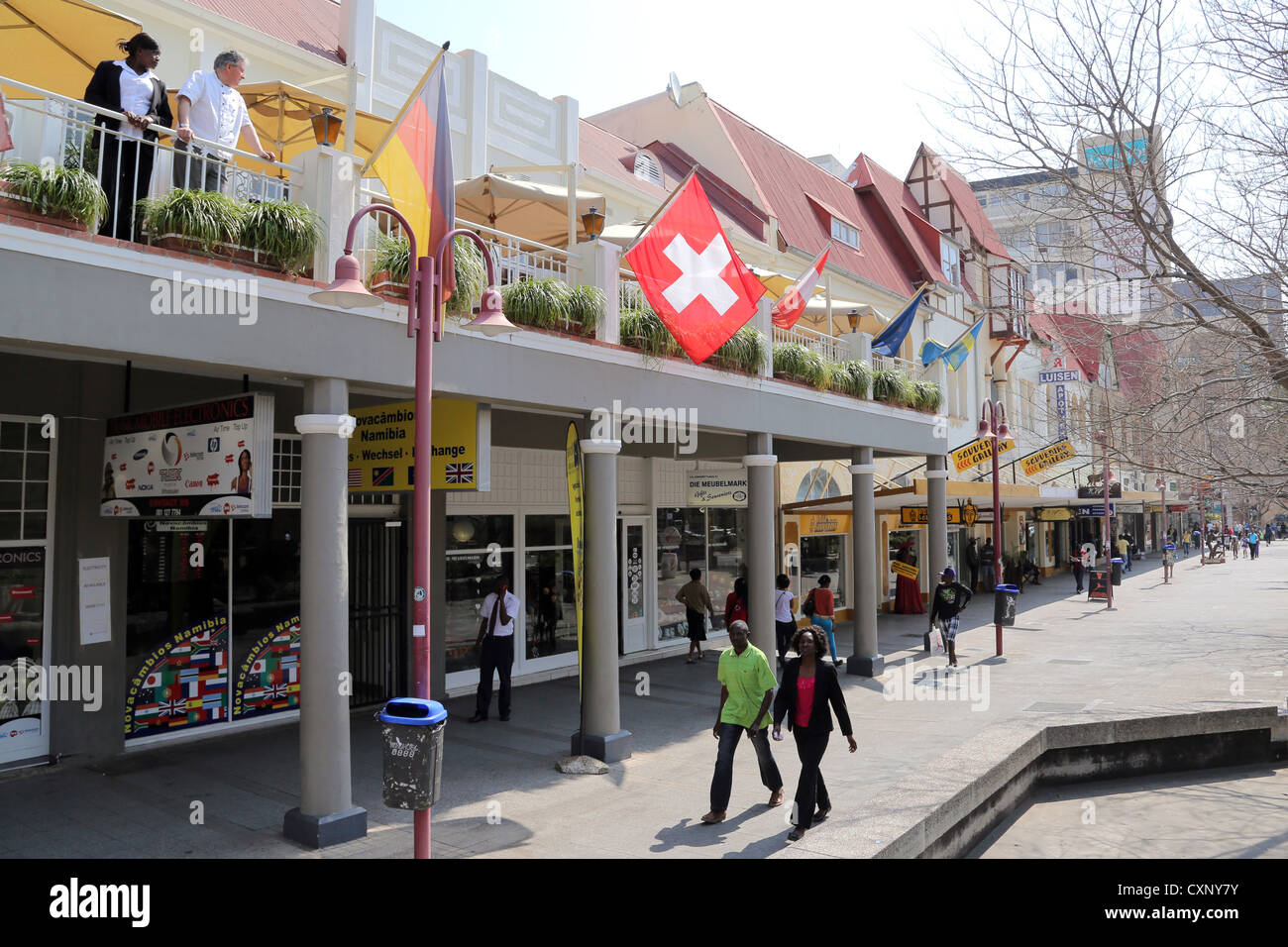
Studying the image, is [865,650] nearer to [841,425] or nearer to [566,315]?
[841,425]

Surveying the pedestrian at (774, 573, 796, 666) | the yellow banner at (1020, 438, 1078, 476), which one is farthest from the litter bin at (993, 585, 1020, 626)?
the pedestrian at (774, 573, 796, 666)

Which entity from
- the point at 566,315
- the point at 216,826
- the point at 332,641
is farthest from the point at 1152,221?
the point at 216,826

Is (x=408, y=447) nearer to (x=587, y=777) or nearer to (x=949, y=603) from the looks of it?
(x=587, y=777)

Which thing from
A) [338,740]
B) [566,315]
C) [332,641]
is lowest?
[338,740]

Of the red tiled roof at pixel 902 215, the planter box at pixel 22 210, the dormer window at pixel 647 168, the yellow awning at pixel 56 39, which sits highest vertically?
the red tiled roof at pixel 902 215

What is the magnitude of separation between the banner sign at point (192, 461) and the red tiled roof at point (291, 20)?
495 cm

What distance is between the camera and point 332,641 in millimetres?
7070

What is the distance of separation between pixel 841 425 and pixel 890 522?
459 inches

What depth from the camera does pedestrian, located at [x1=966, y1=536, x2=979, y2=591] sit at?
30.3m

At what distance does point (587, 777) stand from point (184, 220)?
604cm

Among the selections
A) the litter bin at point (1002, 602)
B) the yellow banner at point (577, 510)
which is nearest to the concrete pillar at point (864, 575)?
the litter bin at point (1002, 602)

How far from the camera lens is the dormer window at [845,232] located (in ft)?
83.8

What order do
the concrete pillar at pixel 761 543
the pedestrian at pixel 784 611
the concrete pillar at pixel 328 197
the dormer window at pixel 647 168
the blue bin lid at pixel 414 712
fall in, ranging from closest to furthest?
1. the blue bin lid at pixel 414 712
2. the concrete pillar at pixel 328 197
3. the concrete pillar at pixel 761 543
4. the pedestrian at pixel 784 611
5. the dormer window at pixel 647 168

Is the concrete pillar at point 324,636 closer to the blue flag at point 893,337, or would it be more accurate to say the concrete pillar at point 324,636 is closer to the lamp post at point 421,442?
the lamp post at point 421,442
